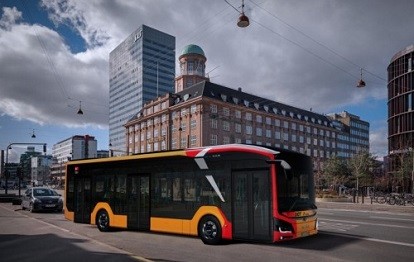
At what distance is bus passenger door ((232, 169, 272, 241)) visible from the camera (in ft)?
33.5

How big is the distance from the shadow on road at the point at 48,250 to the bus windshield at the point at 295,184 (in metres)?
4.28

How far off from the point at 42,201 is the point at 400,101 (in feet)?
187

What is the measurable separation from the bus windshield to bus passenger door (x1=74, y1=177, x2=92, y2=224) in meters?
8.44

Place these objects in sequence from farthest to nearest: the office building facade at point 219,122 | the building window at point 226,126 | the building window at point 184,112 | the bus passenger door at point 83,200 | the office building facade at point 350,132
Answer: the office building facade at point 350,132 < the building window at point 184,112 < the building window at point 226,126 < the office building facade at point 219,122 < the bus passenger door at point 83,200

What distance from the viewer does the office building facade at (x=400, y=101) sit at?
58.5m

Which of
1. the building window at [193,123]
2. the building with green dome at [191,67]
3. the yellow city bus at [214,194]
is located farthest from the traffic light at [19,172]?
the building with green dome at [191,67]

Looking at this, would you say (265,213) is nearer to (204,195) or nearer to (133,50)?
(204,195)

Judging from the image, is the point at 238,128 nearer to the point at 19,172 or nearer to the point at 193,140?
the point at 193,140

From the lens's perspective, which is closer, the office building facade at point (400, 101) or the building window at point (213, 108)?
the office building facade at point (400, 101)

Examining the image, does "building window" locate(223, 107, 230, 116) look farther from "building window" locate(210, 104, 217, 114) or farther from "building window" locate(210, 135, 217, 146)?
"building window" locate(210, 135, 217, 146)

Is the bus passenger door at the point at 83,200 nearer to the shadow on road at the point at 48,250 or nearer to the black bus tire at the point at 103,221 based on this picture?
the black bus tire at the point at 103,221

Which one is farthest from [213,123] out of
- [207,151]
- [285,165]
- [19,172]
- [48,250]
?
[48,250]

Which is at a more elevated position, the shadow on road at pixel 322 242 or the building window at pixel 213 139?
the building window at pixel 213 139

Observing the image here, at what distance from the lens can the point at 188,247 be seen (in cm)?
1059
